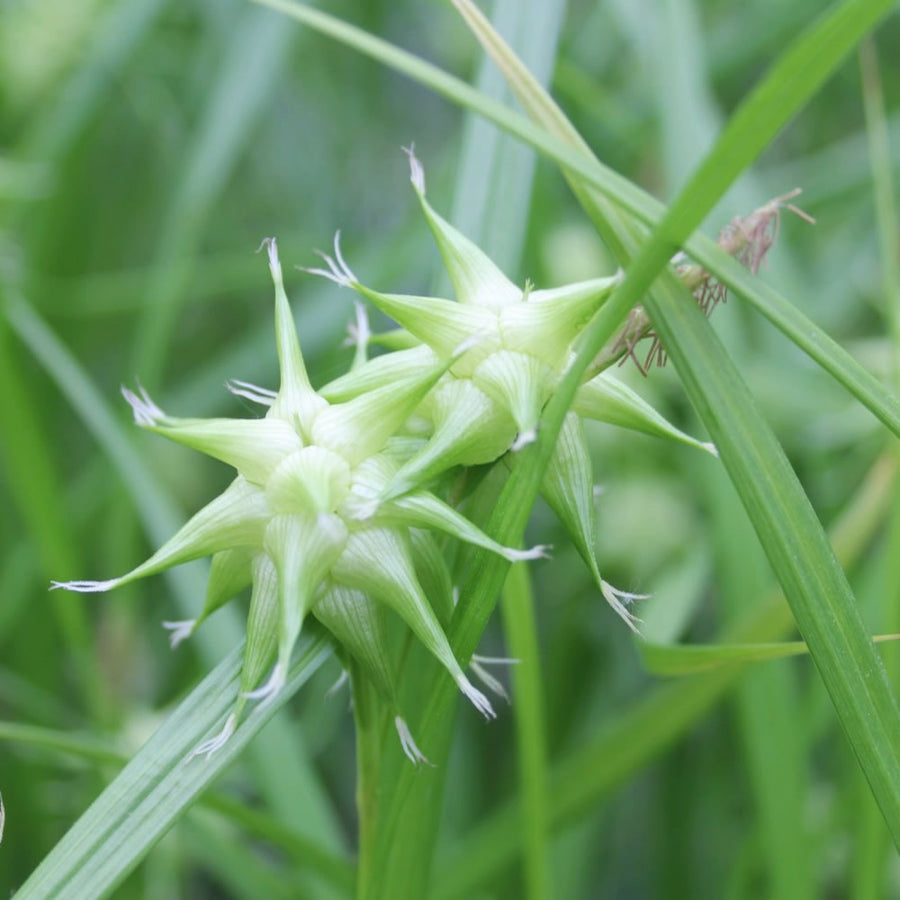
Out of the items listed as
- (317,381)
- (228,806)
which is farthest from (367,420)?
(317,381)

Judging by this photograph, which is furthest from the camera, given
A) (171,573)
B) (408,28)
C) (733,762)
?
(408,28)

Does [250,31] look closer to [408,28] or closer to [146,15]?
[146,15]

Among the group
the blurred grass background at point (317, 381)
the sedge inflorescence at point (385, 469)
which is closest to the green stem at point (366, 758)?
the sedge inflorescence at point (385, 469)

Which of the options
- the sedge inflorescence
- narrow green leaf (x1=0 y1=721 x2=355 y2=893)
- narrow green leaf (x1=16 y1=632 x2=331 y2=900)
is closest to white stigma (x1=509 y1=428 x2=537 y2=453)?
the sedge inflorescence

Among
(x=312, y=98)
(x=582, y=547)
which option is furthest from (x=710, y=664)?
(x=312, y=98)

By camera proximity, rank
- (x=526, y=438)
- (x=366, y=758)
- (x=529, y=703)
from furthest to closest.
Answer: (x=529, y=703) < (x=366, y=758) < (x=526, y=438)

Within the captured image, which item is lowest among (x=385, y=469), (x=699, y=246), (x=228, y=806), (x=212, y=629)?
(x=212, y=629)

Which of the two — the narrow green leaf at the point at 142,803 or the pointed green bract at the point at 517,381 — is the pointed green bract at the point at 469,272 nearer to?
the pointed green bract at the point at 517,381

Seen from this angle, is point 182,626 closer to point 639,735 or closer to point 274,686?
point 274,686
